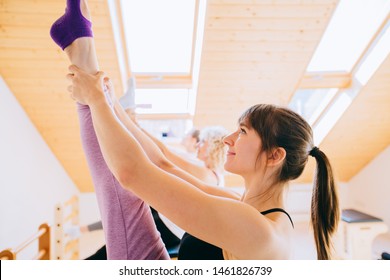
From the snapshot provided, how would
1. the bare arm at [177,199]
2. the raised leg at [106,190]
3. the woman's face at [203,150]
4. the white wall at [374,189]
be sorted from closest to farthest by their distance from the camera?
the bare arm at [177,199] < the raised leg at [106,190] < the woman's face at [203,150] < the white wall at [374,189]

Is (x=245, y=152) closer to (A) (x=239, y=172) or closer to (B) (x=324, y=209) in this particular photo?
(A) (x=239, y=172)

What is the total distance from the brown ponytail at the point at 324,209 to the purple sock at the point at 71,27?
68 centimetres

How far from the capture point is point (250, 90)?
293 centimetres

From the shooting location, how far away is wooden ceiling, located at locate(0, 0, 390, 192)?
219 cm

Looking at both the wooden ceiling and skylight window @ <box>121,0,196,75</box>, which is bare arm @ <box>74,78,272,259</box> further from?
skylight window @ <box>121,0,196,75</box>

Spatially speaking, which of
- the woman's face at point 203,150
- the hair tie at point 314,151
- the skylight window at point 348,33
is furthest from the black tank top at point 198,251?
the skylight window at point 348,33

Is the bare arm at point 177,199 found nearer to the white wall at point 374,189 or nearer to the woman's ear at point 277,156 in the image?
the woman's ear at point 277,156

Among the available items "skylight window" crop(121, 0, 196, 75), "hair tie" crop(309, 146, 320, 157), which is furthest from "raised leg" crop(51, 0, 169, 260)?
"skylight window" crop(121, 0, 196, 75)

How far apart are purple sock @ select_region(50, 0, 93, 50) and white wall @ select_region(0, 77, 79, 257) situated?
5.97 feet

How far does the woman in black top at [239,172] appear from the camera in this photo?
61 cm

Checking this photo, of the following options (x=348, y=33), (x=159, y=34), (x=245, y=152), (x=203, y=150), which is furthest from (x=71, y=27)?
(x=348, y=33)

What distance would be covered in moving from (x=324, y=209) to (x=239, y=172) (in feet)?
0.76

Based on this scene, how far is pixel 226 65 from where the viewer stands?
2.65 metres
